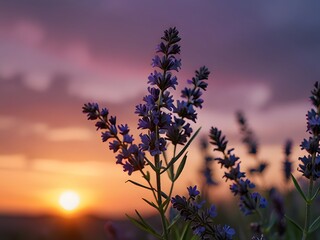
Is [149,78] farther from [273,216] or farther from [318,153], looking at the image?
[273,216]

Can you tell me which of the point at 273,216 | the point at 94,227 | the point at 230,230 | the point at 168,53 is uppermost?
the point at 94,227

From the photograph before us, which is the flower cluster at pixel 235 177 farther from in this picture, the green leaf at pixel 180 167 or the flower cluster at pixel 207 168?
the flower cluster at pixel 207 168

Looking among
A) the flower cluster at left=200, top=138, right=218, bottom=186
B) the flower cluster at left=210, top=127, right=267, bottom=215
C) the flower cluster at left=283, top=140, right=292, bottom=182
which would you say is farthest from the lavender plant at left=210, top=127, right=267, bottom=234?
the flower cluster at left=200, top=138, right=218, bottom=186

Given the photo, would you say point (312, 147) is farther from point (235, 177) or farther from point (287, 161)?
point (287, 161)

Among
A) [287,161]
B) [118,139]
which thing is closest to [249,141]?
[287,161]

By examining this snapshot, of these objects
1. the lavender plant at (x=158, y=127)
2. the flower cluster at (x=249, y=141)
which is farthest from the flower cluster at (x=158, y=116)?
the flower cluster at (x=249, y=141)

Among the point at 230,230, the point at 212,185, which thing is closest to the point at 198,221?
the point at 230,230
